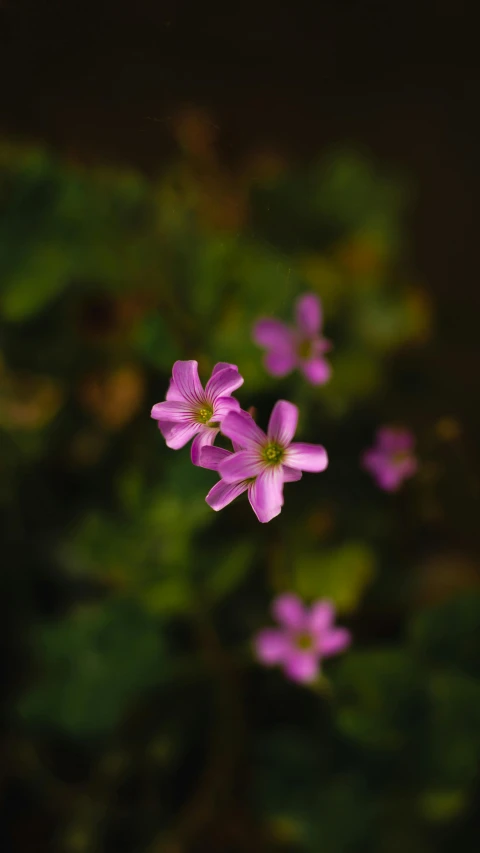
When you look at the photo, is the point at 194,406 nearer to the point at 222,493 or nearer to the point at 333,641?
the point at 222,493

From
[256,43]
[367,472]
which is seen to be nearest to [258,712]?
[367,472]

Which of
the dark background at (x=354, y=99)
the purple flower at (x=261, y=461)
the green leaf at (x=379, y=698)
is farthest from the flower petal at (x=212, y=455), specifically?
the dark background at (x=354, y=99)

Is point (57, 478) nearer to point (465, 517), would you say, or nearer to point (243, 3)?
point (465, 517)

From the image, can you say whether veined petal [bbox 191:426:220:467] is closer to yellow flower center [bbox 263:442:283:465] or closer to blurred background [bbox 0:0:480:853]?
yellow flower center [bbox 263:442:283:465]

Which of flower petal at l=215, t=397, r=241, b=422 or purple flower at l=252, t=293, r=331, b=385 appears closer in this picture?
flower petal at l=215, t=397, r=241, b=422

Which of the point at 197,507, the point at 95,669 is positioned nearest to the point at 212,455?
the point at 197,507

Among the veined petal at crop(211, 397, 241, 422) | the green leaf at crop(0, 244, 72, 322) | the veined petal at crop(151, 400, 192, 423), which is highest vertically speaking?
the green leaf at crop(0, 244, 72, 322)

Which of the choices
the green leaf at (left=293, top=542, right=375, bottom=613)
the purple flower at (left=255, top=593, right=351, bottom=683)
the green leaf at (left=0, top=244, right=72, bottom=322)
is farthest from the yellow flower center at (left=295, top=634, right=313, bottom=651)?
the green leaf at (left=0, top=244, right=72, bottom=322)
